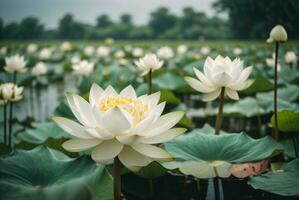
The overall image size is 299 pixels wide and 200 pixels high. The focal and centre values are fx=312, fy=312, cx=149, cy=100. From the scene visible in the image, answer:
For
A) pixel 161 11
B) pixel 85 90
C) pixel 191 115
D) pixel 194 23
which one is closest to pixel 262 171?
pixel 191 115

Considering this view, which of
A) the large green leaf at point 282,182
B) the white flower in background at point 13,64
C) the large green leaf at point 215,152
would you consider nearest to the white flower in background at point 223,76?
the large green leaf at point 215,152

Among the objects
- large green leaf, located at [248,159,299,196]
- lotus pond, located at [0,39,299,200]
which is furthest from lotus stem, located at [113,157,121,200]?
large green leaf, located at [248,159,299,196]

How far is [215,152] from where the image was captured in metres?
1.54

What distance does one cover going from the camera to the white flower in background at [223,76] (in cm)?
171

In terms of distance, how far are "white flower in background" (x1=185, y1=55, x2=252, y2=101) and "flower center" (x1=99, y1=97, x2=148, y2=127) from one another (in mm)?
613

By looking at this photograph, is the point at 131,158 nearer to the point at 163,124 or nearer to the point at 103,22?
the point at 163,124

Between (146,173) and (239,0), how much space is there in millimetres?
30039

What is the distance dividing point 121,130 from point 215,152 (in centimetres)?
64

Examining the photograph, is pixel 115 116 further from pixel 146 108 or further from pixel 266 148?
pixel 266 148

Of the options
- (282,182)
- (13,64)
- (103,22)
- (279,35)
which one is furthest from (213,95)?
(103,22)

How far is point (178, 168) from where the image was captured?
1.46 meters

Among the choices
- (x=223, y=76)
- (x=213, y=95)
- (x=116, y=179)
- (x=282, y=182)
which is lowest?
(x=282, y=182)

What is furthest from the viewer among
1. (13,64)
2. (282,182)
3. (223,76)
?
(13,64)

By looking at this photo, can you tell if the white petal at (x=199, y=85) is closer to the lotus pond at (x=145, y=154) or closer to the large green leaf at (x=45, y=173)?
the lotus pond at (x=145, y=154)
